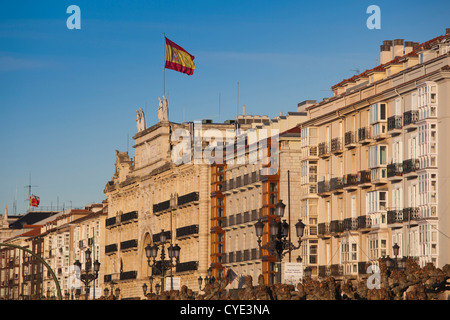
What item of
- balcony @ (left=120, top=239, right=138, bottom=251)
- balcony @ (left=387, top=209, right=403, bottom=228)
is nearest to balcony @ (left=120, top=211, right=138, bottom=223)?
balcony @ (left=120, top=239, right=138, bottom=251)

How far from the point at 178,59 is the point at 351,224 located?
109ft

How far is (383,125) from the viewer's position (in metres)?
73.1

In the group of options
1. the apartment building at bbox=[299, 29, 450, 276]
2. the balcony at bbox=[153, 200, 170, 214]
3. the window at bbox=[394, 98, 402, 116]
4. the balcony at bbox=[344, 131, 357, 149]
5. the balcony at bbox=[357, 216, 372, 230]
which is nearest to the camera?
the apartment building at bbox=[299, 29, 450, 276]

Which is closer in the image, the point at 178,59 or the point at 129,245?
the point at 178,59

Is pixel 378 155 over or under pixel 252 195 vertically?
over

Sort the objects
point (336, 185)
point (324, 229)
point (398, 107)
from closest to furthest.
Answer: point (398, 107)
point (336, 185)
point (324, 229)

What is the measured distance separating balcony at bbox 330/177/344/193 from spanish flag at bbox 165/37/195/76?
92.0 feet

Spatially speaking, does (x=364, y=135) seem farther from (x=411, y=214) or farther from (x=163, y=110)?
(x=163, y=110)

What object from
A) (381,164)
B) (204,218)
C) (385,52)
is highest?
(385,52)

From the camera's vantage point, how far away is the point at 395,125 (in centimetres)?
7125

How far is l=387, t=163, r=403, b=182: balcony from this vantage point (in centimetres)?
7044

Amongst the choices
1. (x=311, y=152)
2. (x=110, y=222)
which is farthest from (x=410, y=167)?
(x=110, y=222)

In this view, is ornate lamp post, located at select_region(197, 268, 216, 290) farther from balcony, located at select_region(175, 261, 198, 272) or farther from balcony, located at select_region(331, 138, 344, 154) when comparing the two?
balcony, located at select_region(331, 138, 344, 154)

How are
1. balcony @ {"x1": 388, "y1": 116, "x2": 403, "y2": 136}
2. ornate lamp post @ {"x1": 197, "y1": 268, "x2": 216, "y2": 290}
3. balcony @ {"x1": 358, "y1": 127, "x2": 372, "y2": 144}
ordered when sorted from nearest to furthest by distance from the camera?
1. balcony @ {"x1": 388, "y1": 116, "x2": 403, "y2": 136}
2. balcony @ {"x1": 358, "y1": 127, "x2": 372, "y2": 144}
3. ornate lamp post @ {"x1": 197, "y1": 268, "x2": 216, "y2": 290}
